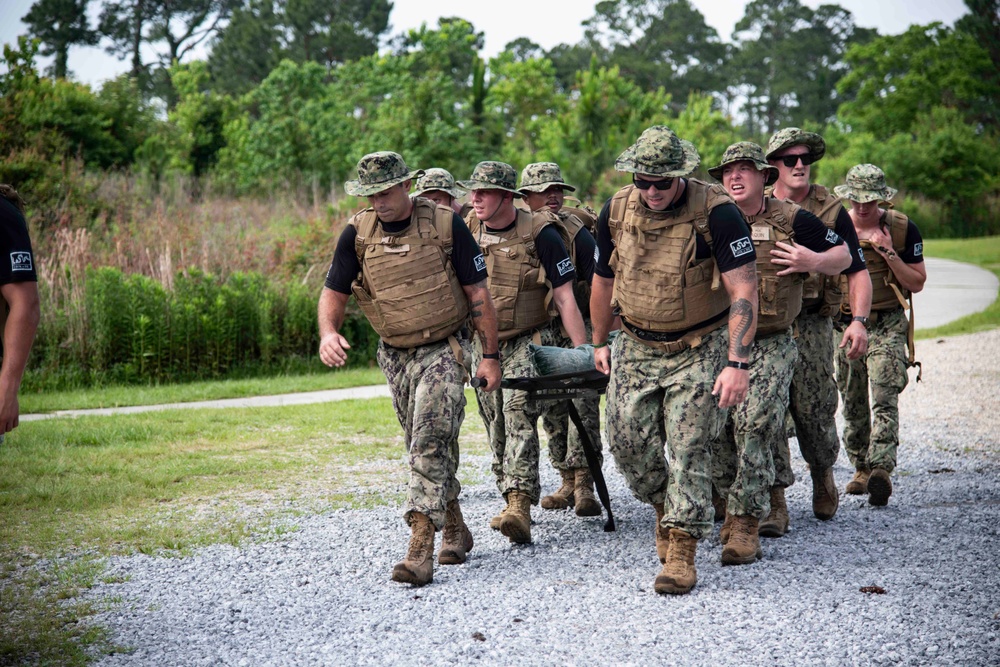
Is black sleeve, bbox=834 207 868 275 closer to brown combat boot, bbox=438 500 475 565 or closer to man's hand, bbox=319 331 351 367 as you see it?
brown combat boot, bbox=438 500 475 565

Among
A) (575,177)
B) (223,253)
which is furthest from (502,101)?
(223,253)

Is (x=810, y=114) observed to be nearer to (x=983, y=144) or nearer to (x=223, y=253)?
(x=983, y=144)

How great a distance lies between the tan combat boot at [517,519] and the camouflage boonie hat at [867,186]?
124 inches

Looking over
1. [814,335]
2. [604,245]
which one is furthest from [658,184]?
[814,335]

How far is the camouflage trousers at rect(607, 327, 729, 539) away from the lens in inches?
211

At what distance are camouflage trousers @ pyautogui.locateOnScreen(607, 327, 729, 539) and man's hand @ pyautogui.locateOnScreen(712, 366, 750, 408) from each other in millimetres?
213

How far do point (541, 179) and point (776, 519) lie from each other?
9.67 ft

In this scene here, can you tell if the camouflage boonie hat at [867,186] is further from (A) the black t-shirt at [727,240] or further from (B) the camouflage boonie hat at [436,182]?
(B) the camouflage boonie hat at [436,182]

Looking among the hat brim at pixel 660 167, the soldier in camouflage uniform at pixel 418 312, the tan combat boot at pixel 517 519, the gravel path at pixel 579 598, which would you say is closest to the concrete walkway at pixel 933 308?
the gravel path at pixel 579 598

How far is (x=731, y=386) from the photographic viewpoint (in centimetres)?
511

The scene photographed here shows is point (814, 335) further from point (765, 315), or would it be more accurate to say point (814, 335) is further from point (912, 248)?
point (912, 248)

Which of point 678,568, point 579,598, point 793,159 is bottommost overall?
point 579,598

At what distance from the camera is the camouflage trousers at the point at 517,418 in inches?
252

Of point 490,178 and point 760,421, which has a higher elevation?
point 490,178
